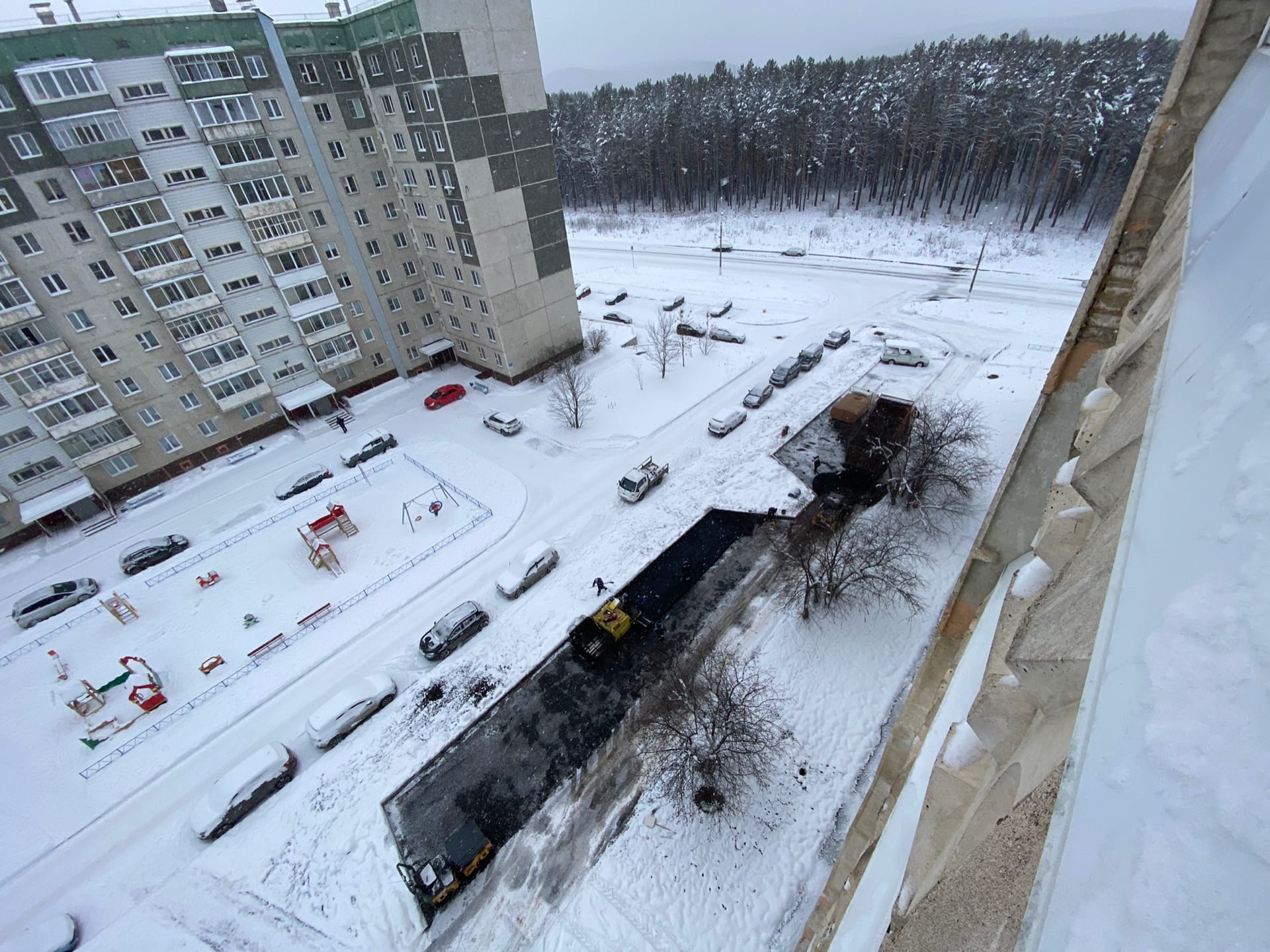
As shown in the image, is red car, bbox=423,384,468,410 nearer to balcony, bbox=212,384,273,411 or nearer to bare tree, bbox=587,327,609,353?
balcony, bbox=212,384,273,411

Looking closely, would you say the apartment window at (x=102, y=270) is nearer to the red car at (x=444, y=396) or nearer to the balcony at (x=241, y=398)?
the balcony at (x=241, y=398)

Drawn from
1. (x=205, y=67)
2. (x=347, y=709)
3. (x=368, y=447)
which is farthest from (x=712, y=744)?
(x=205, y=67)

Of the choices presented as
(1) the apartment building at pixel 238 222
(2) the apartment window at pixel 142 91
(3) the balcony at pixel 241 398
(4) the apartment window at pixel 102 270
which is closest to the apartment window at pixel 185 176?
(1) the apartment building at pixel 238 222

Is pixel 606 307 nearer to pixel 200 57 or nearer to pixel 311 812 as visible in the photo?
pixel 200 57

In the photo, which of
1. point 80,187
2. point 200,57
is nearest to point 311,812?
point 80,187

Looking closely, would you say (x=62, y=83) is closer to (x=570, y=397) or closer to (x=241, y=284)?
(x=241, y=284)

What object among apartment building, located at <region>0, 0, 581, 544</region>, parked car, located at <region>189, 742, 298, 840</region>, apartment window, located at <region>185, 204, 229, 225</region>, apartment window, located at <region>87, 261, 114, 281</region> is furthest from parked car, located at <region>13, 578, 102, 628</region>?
apartment window, located at <region>185, 204, 229, 225</region>

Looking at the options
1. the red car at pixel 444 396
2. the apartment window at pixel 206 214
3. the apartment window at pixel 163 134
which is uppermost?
the apartment window at pixel 163 134
